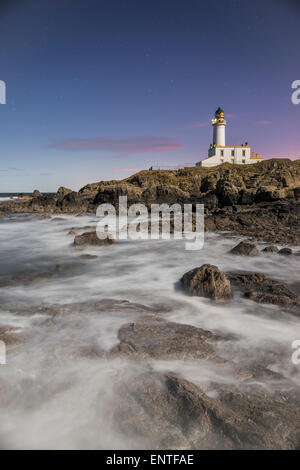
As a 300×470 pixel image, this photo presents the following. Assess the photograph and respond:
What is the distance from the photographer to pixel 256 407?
6.94ft

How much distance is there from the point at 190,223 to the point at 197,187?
80.2ft

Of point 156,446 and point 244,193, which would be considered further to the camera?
point 244,193

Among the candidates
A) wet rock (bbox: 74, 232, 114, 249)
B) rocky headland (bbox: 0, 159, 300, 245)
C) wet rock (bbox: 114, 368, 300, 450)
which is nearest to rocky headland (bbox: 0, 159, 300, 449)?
wet rock (bbox: 114, 368, 300, 450)

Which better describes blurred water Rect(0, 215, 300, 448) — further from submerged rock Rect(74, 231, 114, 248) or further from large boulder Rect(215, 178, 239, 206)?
large boulder Rect(215, 178, 239, 206)

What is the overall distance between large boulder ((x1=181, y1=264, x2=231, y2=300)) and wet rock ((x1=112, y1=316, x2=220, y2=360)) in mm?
1080

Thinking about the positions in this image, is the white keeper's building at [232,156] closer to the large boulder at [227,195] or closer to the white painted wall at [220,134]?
the white painted wall at [220,134]

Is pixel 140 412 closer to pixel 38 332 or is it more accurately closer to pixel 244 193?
pixel 38 332

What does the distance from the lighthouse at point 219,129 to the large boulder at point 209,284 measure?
64964 millimetres

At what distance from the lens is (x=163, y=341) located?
3.06 metres

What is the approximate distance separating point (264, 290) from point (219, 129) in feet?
221

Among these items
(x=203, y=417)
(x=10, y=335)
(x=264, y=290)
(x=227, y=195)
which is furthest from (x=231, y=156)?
(x=203, y=417)

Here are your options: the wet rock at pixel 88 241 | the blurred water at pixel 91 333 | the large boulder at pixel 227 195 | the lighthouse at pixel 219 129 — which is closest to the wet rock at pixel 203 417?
the blurred water at pixel 91 333

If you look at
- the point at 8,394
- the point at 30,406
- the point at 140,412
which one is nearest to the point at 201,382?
the point at 140,412

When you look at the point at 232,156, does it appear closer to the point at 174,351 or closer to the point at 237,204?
the point at 237,204
